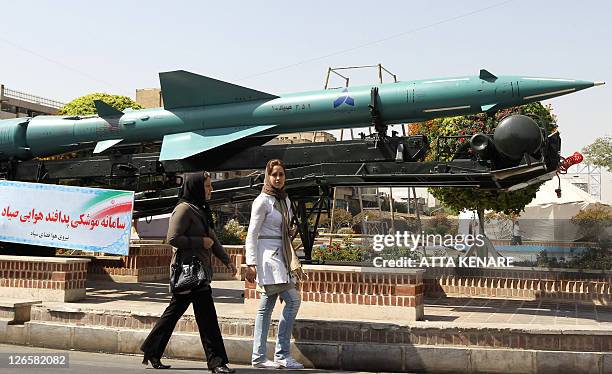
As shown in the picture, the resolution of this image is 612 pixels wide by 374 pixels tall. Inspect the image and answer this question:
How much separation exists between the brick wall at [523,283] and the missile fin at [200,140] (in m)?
3.82

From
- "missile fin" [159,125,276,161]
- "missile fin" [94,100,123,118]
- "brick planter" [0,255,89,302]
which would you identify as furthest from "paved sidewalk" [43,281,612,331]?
"missile fin" [94,100,123,118]

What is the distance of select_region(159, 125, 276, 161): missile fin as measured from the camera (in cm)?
978

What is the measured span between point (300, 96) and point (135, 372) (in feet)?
17.8

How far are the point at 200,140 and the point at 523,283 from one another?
19.7 feet

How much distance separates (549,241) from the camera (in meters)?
9.52

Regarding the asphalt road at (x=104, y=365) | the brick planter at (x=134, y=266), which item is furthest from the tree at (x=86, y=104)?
the asphalt road at (x=104, y=365)

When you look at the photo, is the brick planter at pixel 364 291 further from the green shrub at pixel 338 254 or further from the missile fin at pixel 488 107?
the green shrub at pixel 338 254

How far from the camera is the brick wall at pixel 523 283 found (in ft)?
30.8

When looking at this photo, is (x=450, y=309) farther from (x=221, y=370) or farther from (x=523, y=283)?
(x=221, y=370)

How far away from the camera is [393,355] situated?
6.11 m

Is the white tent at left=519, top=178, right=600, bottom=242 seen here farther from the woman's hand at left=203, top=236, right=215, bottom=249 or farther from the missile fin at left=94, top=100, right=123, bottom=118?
the woman's hand at left=203, top=236, right=215, bottom=249

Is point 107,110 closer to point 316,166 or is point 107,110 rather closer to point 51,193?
point 51,193

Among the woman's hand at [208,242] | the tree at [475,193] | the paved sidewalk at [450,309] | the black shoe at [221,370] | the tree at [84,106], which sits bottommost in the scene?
the black shoe at [221,370]

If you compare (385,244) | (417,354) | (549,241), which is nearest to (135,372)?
(417,354)
